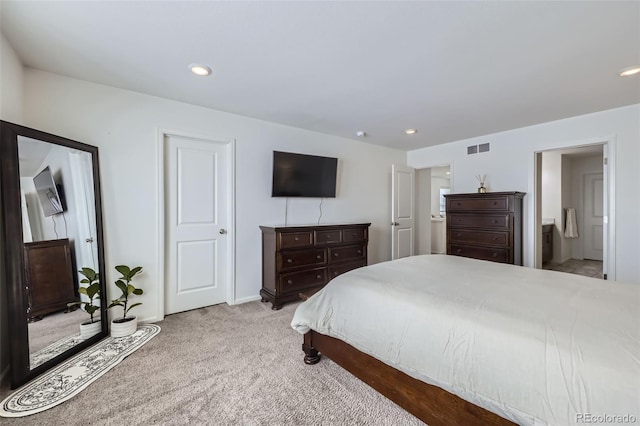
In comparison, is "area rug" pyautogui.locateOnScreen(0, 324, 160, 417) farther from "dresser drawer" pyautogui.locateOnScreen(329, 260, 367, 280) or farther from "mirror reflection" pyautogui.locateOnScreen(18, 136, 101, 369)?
"dresser drawer" pyautogui.locateOnScreen(329, 260, 367, 280)

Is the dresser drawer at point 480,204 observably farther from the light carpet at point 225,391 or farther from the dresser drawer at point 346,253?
the light carpet at point 225,391

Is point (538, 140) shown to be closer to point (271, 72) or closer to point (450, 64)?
point (450, 64)

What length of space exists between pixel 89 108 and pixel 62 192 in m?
0.88

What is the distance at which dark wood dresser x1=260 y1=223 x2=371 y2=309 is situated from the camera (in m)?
3.22

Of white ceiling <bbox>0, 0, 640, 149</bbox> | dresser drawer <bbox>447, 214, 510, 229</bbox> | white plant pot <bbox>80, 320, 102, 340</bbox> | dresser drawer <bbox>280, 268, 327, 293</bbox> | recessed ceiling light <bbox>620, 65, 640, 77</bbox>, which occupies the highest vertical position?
white ceiling <bbox>0, 0, 640, 149</bbox>

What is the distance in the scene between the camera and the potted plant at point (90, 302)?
2309 mm

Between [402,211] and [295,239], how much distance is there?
2494 millimetres

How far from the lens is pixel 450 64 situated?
2146 mm

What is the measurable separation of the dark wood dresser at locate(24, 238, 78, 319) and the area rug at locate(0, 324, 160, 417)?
1.42 feet

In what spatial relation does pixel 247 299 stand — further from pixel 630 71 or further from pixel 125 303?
pixel 630 71

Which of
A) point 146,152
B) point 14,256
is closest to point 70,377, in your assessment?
point 14,256

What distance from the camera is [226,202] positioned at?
3.38 m

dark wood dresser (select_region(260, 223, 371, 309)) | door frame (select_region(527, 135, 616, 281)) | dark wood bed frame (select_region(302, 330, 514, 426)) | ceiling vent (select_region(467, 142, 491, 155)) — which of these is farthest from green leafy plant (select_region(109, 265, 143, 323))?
door frame (select_region(527, 135, 616, 281))

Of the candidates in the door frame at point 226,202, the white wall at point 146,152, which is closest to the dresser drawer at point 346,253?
the white wall at point 146,152
